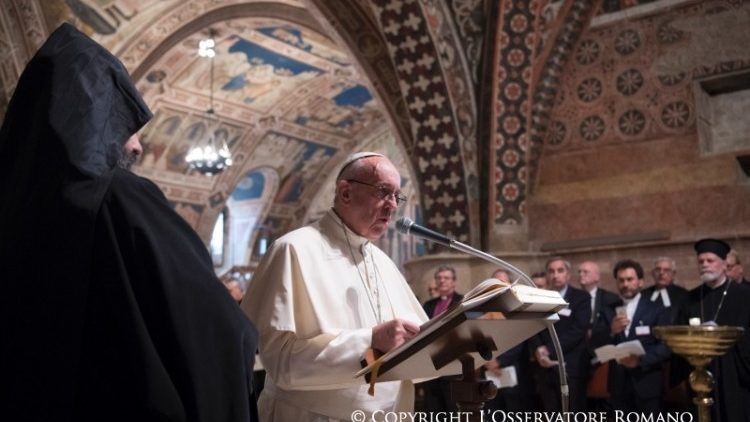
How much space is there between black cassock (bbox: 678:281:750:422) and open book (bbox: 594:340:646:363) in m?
0.37

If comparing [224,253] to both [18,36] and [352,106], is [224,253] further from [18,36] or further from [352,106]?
[18,36]

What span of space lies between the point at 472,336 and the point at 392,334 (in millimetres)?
278

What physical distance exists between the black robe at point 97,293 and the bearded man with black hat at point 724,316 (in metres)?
4.57

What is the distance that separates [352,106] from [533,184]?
10.1 meters

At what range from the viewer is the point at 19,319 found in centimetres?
161

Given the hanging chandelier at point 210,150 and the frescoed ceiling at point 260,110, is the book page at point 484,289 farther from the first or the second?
the hanging chandelier at point 210,150

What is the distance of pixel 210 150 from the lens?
50.9 ft

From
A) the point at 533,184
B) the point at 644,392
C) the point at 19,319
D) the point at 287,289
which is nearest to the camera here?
the point at 19,319

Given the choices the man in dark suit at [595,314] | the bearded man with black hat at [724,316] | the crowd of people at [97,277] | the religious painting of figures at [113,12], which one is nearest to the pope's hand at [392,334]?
the crowd of people at [97,277]

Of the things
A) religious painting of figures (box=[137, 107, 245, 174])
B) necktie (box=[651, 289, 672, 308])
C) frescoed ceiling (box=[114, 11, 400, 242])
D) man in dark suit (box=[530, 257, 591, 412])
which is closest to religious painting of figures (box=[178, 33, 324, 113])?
frescoed ceiling (box=[114, 11, 400, 242])

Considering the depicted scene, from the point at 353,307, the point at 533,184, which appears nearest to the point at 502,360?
the point at 533,184

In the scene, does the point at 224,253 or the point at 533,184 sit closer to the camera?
the point at 533,184

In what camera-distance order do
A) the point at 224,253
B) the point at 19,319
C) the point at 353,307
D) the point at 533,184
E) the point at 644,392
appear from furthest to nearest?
the point at 224,253, the point at 533,184, the point at 644,392, the point at 353,307, the point at 19,319

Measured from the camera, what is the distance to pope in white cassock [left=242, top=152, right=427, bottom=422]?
2.86m
